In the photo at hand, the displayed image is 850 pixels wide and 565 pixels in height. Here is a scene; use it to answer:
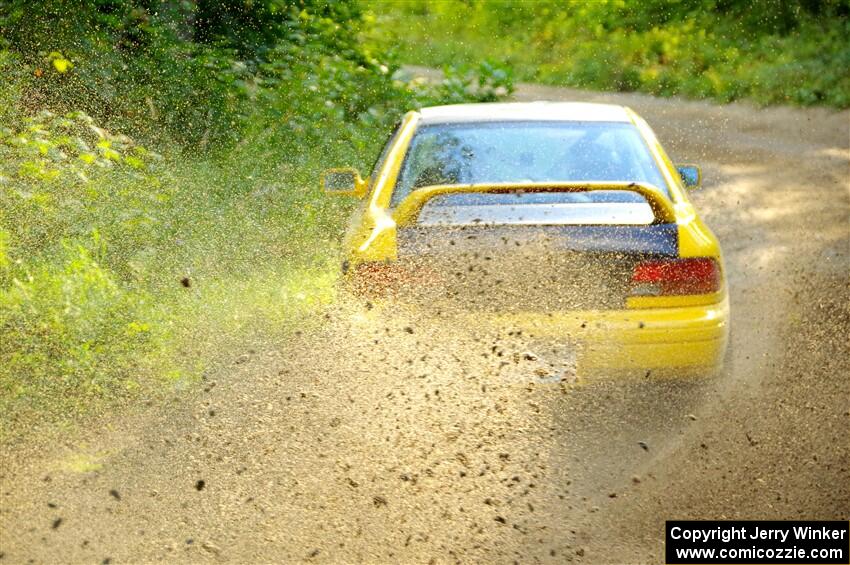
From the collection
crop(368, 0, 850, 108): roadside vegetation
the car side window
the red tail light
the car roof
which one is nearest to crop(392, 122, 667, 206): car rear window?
the car roof

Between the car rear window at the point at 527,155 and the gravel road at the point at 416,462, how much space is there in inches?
41.6

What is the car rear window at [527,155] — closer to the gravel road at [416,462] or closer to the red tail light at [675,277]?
the red tail light at [675,277]

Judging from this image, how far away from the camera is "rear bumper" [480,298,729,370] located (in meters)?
4.79

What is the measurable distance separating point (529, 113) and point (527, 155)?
0.42 meters

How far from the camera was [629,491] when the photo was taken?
4496 mm

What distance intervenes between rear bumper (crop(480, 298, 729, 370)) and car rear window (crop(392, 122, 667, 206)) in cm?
92

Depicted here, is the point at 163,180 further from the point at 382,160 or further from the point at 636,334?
the point at 636,334

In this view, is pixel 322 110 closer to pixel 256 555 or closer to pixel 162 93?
pixel 162 93

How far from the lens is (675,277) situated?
4.91 m

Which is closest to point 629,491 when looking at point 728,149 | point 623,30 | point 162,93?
point 162,93

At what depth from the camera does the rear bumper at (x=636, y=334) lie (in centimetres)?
479

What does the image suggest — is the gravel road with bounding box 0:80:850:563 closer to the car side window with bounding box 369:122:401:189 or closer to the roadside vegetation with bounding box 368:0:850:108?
the car side window with bounding box 369:122:401:189
